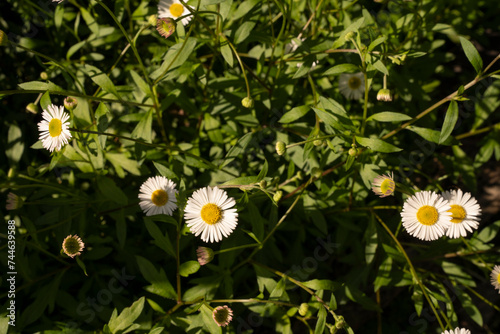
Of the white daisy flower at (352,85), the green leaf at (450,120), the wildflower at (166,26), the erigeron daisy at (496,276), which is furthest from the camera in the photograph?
the white daisy flower at (352,85)

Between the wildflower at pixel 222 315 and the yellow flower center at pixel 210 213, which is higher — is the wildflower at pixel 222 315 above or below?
below

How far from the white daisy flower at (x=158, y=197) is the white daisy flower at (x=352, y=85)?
110cm

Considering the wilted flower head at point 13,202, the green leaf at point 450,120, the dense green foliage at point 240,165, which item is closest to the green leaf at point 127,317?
the dense green foliage at point 240,165

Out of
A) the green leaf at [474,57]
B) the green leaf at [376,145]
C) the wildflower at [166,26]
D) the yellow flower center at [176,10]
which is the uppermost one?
the yellow flower center at [176,10]

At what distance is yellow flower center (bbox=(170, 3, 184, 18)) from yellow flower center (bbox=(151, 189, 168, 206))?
914mm

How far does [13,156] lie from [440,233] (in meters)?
2.09

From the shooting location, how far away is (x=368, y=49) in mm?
1548

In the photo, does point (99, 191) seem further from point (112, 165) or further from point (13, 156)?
point (13, 156)

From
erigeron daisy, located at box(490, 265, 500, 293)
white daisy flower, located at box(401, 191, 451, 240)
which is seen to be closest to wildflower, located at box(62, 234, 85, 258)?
white daisy flower, located at box(401, 191, 451, 240)

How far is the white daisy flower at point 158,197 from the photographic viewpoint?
5.78 ft

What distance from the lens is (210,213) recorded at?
63.3 inches

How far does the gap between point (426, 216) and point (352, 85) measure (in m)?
0.89

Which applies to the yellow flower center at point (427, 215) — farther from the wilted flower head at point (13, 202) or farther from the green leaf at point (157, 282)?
the wilted flower head at point (13, 202)

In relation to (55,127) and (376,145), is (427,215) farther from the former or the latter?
(55,127)
